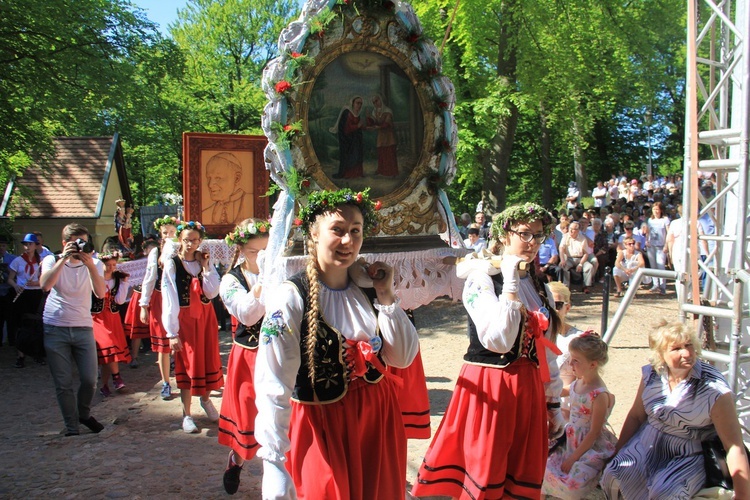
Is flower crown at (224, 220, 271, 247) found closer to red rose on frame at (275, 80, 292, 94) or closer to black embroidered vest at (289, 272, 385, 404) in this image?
red rose on frame at (275, 80, 292, 94)

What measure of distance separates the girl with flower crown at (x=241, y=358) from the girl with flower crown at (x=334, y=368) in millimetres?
1970

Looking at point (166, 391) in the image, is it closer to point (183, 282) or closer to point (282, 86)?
point (183, 282)

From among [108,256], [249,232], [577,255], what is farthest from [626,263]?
[249,232]

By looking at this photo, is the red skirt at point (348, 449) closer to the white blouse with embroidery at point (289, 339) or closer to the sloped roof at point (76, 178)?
the white blouse with embroidery at point (289, 339)

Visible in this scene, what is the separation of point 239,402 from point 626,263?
1014 centimetres

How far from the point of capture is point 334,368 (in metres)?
2.86

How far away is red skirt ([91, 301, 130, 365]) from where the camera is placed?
26.4 ft

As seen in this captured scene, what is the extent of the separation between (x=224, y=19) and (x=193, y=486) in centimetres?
2549

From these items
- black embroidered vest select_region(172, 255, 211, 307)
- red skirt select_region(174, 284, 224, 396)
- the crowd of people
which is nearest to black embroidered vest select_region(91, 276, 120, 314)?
the crowd of people

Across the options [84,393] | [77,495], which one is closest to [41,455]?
[84,393]

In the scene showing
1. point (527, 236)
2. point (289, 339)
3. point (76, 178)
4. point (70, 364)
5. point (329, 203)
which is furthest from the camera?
point (76, 178)

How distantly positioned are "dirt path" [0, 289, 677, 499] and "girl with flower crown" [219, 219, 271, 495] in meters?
0.35

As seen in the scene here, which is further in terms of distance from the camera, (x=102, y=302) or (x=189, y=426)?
(x=102, y=302)

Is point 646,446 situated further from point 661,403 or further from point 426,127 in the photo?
point 426,127
